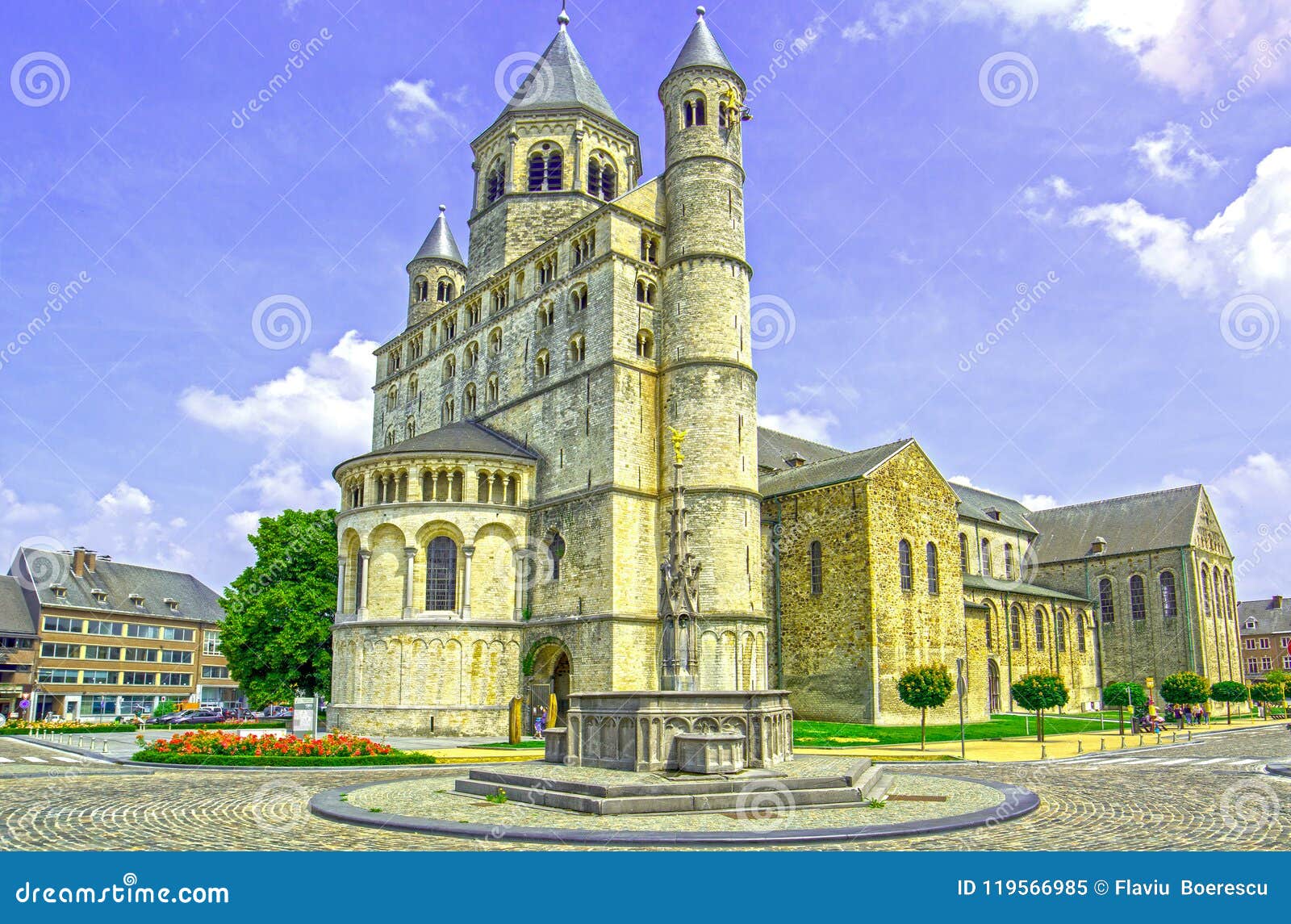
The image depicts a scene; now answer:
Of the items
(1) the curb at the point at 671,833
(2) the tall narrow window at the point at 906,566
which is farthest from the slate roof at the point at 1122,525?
(1) the curb at the point at 671,833

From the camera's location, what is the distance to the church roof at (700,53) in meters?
43.9

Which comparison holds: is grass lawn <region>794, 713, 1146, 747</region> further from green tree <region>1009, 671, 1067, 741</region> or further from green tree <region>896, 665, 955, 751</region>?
green tree <region>1009, 671, 1067, 741</region>

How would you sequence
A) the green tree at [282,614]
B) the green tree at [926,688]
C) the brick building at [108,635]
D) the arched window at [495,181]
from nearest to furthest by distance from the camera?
1. the green tree at [926,688]
2. the green tree at [282,614]
3. the arched window at [495,181]
4. the brick building at [108,635]

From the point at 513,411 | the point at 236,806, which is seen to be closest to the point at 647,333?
the point at 513,411

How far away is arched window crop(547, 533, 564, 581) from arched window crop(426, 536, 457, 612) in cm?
417

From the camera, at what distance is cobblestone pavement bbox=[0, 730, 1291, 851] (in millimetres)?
11617

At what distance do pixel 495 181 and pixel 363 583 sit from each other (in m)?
23.9

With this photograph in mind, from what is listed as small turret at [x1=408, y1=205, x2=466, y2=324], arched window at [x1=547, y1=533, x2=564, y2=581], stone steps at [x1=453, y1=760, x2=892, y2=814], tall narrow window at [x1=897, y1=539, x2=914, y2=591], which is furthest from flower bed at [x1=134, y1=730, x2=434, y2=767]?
small turret at [x1=408, y1=205, x2=466, y2=324]

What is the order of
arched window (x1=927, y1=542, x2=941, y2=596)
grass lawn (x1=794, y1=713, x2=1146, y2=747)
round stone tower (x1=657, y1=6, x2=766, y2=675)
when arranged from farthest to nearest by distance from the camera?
arched window (x1=927, y1=542, x2=941, y2=596) → round stone tower (x1=657, y1=6, x2=766, y2=675) → grass lawn (x1=794, y1=713, x2=1146, y2=747)

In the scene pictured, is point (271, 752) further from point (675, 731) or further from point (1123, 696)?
point (1123, 696)

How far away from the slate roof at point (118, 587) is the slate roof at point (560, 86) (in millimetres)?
48926

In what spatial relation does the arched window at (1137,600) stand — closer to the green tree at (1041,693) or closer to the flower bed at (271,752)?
the green tree at (1041,693)

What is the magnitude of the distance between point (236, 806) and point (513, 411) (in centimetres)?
3169

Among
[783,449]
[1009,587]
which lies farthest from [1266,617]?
[783,449]
